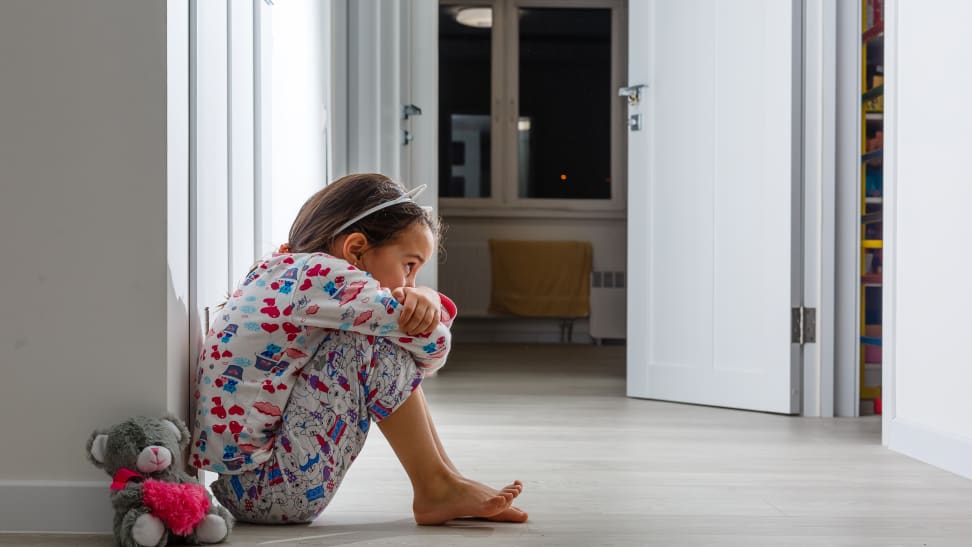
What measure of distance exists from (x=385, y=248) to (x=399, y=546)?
1.32 feet

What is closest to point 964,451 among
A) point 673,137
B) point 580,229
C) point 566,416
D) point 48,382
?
point 566,416

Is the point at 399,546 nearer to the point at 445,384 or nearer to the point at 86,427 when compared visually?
the point at 86,427

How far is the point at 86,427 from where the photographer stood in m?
1.25

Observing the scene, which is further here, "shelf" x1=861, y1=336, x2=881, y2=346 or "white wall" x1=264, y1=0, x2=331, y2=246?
"shelf" x1=861, y1=336, x2=881, y2=346

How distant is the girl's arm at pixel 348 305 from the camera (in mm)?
1224

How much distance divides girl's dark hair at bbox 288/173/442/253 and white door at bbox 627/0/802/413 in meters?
1.48

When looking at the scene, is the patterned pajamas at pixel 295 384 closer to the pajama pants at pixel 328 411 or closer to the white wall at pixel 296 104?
the pajama pants at pixel 328 411

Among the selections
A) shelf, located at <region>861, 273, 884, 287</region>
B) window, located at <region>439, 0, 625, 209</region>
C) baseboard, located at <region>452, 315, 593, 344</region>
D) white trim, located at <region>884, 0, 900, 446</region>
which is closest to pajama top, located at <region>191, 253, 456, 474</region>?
white trim, located at <region>884, 0, 900, 446</region>

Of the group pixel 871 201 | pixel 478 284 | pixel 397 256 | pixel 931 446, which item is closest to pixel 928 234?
pixel 931 446

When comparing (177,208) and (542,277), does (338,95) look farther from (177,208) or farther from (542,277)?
(542,277)

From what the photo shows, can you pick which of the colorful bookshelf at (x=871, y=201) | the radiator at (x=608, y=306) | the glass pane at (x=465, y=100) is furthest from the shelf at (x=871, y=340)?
the glass pane at (x=465, y=100)

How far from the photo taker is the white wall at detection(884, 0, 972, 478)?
1772 millimetres

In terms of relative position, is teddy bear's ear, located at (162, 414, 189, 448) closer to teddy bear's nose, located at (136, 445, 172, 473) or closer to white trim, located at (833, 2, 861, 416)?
teddy bear's nose, located at (136, 445, 172, 473)

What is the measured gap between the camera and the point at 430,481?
1.30 metres
